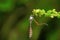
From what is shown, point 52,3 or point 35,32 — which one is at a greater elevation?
point 52,3

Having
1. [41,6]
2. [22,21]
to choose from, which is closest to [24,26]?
[22,21]

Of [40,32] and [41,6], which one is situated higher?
[41,6]

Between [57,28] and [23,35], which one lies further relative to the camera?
[23,35]

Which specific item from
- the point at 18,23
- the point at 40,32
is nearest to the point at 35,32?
the point at 40,32

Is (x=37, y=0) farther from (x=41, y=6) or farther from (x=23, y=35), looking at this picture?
(x=23, y=35)

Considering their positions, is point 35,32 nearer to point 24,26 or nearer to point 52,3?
point 24,26

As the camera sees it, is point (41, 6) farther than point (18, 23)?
No
